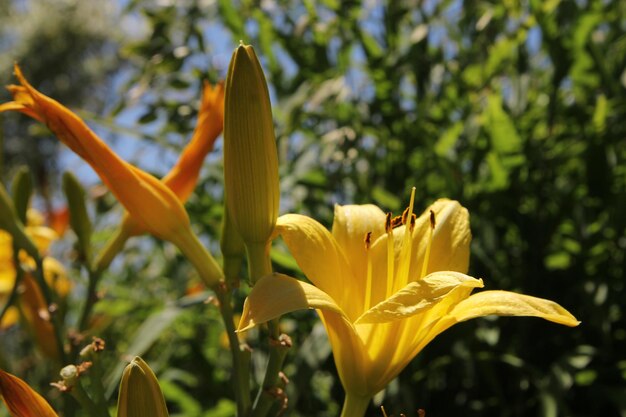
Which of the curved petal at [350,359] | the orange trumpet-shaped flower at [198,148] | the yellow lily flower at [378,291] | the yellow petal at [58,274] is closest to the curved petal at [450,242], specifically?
the yellow lily flower at [378,291]

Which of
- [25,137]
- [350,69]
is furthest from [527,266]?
[25,137]

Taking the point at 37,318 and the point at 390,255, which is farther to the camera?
the point at 37,318

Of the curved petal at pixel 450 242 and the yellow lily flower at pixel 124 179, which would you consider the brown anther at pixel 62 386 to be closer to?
the yellow lily flower at pixel 124 179

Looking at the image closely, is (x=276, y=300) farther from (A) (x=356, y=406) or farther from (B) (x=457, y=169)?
(B) (x=457, y=169)

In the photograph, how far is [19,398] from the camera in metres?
0.49

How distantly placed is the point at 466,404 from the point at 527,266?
0.68 ft

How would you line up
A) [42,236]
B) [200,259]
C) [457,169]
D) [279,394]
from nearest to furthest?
[279,394] → [200,259] → [457,169] → [42,236]

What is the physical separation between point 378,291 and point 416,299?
0.51ft

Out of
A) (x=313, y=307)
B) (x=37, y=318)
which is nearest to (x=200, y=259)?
(x=313, y=307)

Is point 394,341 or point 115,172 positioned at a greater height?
point 115,172

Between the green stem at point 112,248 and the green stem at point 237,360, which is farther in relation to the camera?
the green stem at point 112,248

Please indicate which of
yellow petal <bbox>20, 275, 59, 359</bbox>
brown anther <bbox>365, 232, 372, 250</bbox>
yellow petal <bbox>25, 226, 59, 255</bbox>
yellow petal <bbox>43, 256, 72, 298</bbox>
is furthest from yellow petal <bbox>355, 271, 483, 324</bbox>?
yellow petal <bbox>25, 226, 59, 255</bbox>

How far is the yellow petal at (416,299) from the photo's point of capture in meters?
0.53

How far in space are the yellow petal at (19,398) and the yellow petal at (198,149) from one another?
0.92 ft
